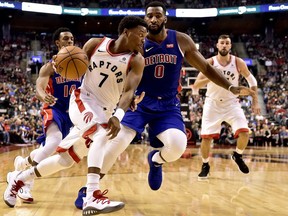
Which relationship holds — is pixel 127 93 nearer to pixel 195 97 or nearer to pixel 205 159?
pixel 205 159

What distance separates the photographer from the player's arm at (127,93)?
3221mm

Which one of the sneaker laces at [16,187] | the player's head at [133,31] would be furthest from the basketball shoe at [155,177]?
the player's head at [133,31]

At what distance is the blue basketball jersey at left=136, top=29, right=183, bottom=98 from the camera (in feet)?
14.5

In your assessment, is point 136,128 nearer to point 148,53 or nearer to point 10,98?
point 148,53

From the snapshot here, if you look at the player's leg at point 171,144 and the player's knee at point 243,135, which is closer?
the player's leg at point 171,144

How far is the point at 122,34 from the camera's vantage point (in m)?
3.86

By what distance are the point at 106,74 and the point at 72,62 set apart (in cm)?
32

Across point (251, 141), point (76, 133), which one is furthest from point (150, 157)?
point (251, 141)

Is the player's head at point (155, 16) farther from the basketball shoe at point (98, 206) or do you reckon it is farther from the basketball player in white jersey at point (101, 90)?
the basketball shoe at point (98, 206)

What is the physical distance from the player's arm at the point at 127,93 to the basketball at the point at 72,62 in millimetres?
422

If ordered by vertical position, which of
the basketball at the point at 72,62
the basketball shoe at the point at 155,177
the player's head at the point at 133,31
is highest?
the player's head at the point at 133,31

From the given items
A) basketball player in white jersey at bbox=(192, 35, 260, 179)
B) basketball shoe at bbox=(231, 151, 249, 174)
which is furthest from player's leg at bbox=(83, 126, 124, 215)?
basketball shoe at bbox=(231, 151, 249, 174)

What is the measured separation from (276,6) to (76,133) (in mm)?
30042

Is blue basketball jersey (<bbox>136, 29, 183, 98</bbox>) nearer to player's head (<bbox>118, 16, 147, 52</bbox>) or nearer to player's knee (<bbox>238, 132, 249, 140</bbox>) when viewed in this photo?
player's head (<bbox>118, 16, 147, 52</bbox>)
